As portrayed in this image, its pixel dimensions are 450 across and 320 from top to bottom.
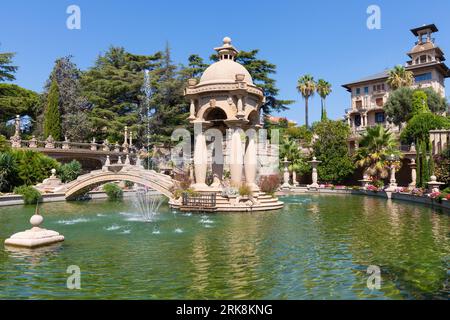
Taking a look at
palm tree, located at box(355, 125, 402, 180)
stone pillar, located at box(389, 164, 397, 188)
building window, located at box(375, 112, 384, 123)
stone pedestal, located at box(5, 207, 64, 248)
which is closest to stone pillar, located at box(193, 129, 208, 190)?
stone pedestal, located at box(5, 207, 64, 248)

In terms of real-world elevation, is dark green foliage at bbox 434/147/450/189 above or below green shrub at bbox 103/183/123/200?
above

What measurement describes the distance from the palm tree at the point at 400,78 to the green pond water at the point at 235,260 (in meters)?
53.4

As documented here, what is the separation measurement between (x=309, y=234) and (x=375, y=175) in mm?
25989

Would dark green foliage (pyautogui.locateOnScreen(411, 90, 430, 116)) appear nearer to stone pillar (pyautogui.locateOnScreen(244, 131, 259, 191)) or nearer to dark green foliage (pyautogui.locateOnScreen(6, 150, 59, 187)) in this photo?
stone pillar (pyautogui.locateOnScreen(244, 131, 259, 191))

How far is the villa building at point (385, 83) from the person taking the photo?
217ft

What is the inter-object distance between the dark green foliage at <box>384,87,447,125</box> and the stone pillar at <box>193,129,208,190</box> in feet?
153

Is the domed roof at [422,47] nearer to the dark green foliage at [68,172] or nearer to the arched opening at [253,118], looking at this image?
the arched opening at [253,118]

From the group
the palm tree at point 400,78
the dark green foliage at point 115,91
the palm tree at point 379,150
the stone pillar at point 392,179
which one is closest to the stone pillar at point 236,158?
the stone pillar at point 392,179

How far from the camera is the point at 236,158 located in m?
21.8

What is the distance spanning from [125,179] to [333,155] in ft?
87.2

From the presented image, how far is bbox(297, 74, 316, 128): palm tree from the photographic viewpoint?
258 feet
